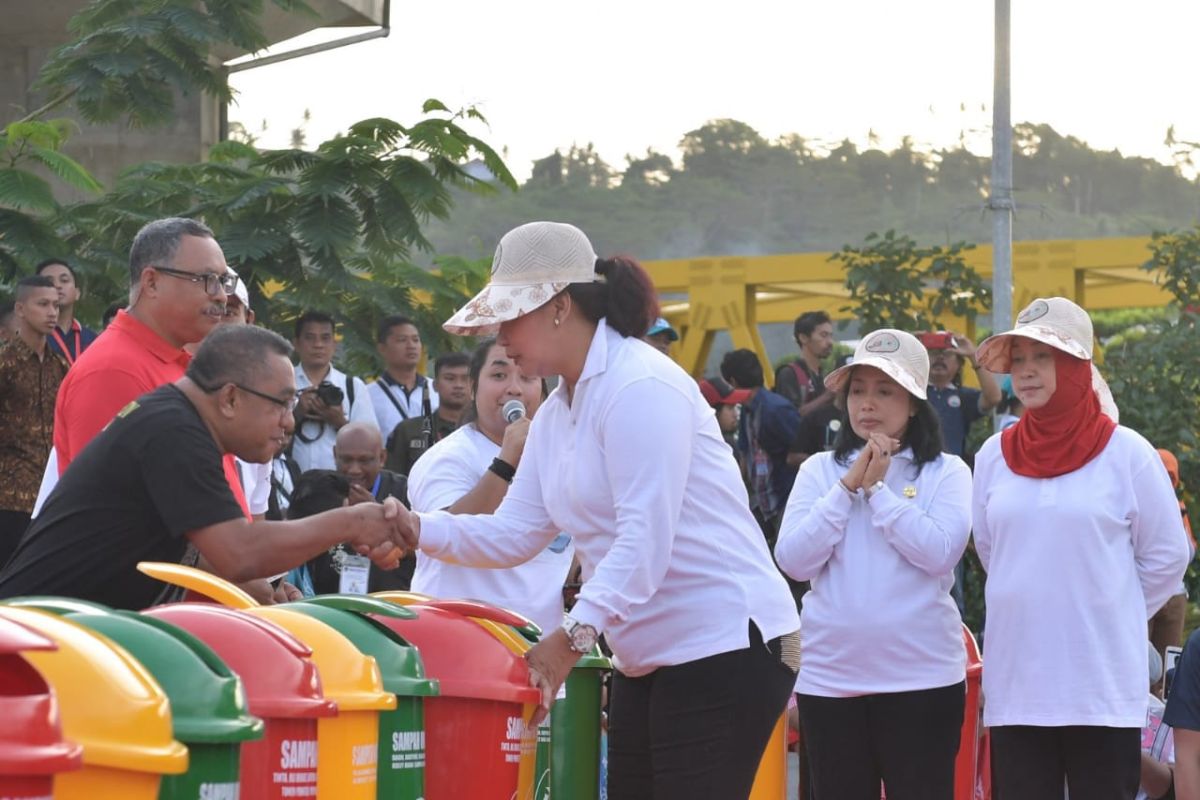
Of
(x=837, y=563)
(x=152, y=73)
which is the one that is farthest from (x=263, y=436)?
(x=152, y=73)

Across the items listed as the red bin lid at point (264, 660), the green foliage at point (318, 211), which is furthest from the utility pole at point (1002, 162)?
the red bin lid at point (264, 660)

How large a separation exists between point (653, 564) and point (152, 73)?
8.46 m

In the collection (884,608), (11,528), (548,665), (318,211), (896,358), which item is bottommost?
(11,528)

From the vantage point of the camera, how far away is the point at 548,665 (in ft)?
13.3

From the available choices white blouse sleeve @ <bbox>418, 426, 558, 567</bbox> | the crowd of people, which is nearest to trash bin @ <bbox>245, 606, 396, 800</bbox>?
the crowd of people

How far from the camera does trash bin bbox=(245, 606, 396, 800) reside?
3477mm

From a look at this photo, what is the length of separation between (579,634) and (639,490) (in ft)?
1.20

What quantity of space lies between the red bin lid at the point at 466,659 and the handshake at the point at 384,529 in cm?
47

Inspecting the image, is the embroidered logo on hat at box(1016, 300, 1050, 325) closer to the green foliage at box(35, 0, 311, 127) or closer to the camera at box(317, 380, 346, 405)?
the camera at box(317, 380, 346, 405)

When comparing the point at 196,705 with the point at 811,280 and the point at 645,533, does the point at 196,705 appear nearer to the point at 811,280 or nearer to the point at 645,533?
the point at 645,533

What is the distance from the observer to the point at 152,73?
11.5 m

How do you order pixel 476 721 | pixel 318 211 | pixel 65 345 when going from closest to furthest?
pixel 476 721 → pixel 65 345 → pixel 318 211

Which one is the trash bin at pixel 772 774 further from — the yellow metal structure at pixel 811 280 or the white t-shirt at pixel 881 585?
the yellow metal structure at pixel 811 280

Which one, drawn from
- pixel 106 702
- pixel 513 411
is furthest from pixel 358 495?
pixel 106 702
